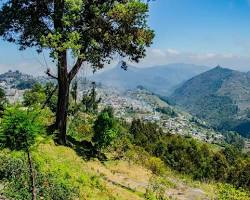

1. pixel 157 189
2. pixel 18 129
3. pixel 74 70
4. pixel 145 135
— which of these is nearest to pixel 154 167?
pixel 157 189

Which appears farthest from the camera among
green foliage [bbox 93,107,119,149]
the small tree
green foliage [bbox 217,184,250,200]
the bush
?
the bush

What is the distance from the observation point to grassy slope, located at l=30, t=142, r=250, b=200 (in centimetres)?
2444

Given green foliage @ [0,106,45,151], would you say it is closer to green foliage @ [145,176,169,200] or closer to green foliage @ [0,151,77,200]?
green foliage @ [0,151,77,200]

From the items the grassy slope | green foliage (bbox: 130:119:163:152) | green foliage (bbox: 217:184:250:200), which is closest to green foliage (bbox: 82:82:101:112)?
green foliage (bbox: 130:119:163:152)

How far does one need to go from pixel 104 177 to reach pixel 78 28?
33.5 ft

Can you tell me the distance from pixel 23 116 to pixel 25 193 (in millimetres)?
4992

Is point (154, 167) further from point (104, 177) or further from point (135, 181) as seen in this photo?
point (104, 177)

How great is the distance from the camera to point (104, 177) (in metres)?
30.2

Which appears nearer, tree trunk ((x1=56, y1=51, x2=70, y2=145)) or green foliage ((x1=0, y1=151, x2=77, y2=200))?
green foliage ((x1=0, y1=151, x2=77, y2=200))

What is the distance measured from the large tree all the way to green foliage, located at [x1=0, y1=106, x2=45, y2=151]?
41.5ft

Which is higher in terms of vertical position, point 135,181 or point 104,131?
point 104,131

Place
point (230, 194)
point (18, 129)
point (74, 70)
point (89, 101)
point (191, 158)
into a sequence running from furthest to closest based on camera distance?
point (89, 101) < point (191, 158) < point (74, 70) < point (230, 194) < point (18, 129)

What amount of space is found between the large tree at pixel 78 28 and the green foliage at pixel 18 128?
41.5ft

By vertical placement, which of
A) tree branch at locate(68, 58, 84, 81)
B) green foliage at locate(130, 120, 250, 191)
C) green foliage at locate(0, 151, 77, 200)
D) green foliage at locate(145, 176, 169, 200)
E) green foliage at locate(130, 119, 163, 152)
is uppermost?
tree branch at locate(68, 58, 84, 81)
